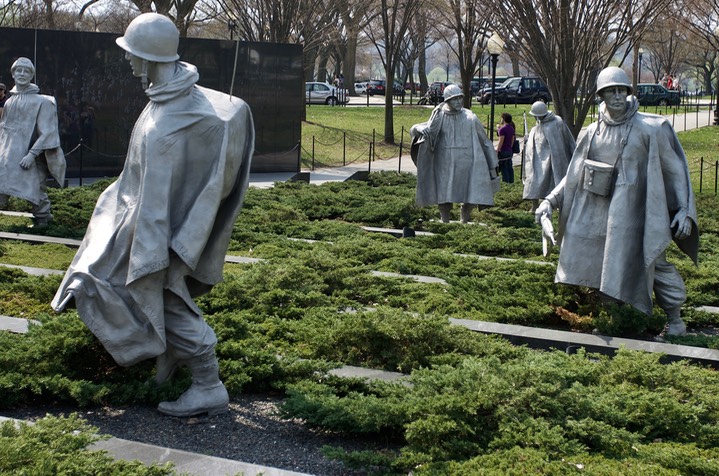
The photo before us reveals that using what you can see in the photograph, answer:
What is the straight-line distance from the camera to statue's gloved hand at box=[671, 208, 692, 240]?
329 inches

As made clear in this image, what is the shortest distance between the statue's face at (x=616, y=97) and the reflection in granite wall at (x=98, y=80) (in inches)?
516

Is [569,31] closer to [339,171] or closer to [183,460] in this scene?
[339,171]

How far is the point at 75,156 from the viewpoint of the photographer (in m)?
22.2

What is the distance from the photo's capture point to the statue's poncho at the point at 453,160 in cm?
1473

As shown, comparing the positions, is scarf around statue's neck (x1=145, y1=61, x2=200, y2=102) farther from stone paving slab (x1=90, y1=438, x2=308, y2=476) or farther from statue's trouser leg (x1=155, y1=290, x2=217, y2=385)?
stone paving slab (x1=90, y1=438, x2=308, y2=476)

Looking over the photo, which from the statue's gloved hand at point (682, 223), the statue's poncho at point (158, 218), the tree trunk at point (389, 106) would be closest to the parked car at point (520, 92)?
the tree trunk at point (389, 106)

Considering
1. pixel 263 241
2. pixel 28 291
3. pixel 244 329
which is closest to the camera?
pixel 244 329

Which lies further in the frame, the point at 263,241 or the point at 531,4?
the point at 531,4

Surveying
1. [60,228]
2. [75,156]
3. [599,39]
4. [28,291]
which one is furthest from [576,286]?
[75,156]

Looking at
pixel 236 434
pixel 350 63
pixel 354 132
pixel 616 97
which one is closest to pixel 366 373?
pixel 236 434

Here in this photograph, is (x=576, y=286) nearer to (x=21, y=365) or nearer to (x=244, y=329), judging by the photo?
(x=244, y=329)

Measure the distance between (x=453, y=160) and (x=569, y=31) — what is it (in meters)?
5.30

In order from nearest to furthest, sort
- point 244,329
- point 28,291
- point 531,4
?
point 244,329 < point 28,291 < point 531,4

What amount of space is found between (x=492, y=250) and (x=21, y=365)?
7049 mm
